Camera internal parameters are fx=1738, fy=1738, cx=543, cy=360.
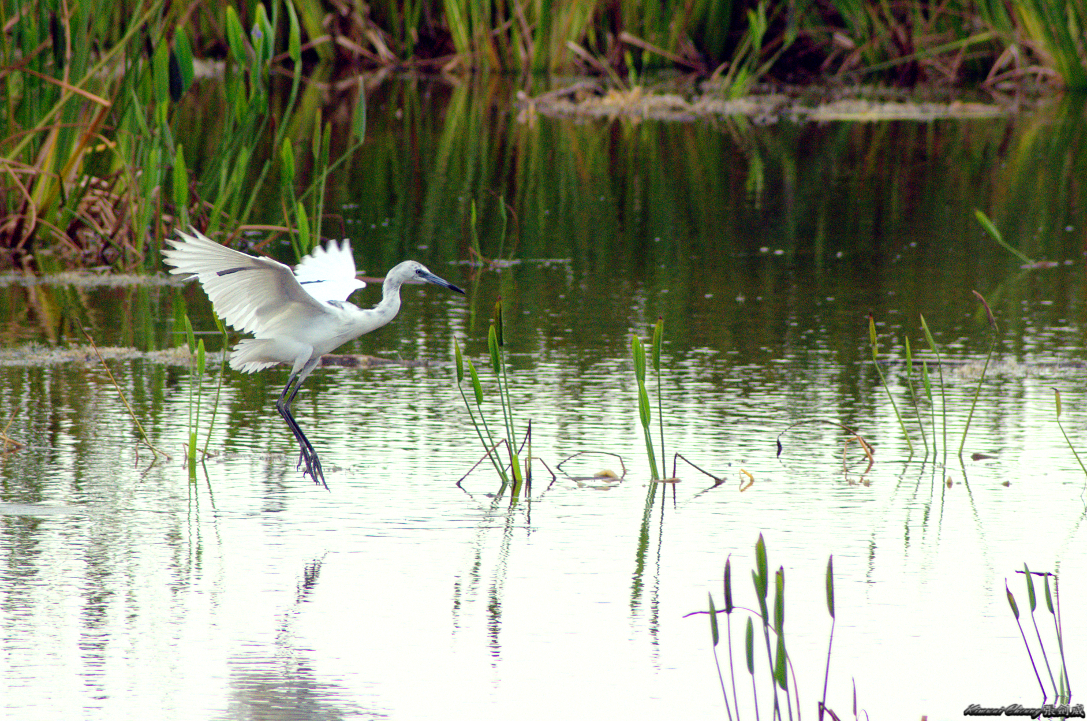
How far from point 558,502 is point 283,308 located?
1.05m

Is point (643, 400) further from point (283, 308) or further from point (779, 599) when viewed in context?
point (779, 599)

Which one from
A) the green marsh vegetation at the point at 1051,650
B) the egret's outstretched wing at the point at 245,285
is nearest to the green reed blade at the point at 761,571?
the green marsh vegetation at the point at 1051,650

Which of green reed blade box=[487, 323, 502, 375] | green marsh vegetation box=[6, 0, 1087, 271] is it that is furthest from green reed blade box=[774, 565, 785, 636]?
green marsh vegetation box=[6, 0, 1087, 271]

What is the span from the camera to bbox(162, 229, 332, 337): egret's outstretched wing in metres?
4.66

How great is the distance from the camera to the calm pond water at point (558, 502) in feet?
11.0

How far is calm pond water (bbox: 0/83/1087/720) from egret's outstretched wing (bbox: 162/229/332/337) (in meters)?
0.38

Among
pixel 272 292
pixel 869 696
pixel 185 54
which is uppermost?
pixel 185 54

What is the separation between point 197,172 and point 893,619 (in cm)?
975

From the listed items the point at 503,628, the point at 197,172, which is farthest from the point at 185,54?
the point at 197,172

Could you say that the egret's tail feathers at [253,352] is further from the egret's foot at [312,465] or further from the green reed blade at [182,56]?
the green reed blade at [182,56]

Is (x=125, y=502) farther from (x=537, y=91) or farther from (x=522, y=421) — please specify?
(x=537, y=91)

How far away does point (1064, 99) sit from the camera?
1973 cm

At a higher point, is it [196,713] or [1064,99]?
[1064,99]

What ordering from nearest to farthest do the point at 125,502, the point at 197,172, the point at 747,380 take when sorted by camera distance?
the point at 125,502 → the point at 747,380 → the point at 197,172
